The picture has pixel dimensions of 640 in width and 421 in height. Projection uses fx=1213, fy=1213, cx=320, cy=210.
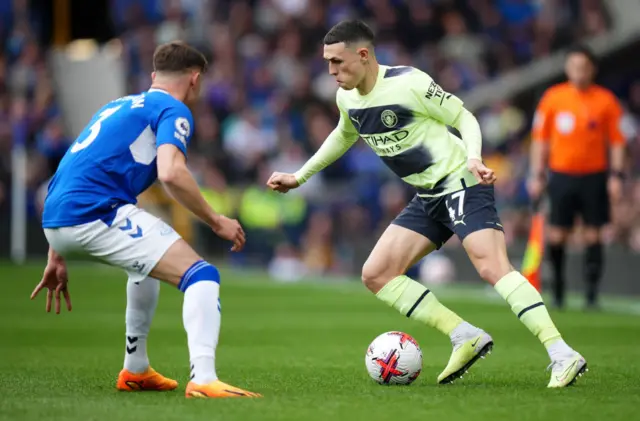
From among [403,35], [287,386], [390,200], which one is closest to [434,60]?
[403,35]

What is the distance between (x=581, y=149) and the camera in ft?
42.2

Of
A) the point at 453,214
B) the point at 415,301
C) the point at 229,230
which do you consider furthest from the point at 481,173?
the point at 229,230

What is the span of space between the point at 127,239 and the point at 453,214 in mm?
2102

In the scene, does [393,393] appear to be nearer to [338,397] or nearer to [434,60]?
[338,397]

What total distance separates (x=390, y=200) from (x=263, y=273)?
3.25 meters

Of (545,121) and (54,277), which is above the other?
(545,121)

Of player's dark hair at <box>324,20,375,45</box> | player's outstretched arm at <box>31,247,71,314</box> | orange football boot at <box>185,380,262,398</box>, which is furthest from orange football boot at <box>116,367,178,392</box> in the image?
player's dark hair at <box>324,20,375,45</box>

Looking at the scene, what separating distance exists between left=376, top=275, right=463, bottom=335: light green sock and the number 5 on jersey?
6.96ft

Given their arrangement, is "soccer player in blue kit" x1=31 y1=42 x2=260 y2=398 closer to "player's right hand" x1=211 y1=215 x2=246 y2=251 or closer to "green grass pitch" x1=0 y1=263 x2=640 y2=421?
"player's right hand" x1=211 y1=215 x2=246 y2=251

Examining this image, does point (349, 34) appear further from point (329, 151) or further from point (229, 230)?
point (229, 230)

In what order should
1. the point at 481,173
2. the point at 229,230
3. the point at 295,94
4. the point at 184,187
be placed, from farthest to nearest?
the point at 295,94 → the point at 481,173 → the point at 229,230 → the point at 184,187

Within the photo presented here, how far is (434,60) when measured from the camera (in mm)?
24188

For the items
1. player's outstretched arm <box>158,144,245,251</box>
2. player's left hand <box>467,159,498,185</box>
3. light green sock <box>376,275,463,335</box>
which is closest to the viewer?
player's outstretched arm <box>158,144,245,251</box>

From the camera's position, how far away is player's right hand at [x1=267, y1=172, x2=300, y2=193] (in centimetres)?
764
